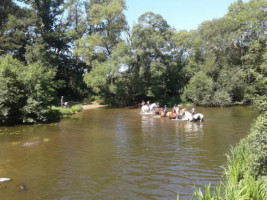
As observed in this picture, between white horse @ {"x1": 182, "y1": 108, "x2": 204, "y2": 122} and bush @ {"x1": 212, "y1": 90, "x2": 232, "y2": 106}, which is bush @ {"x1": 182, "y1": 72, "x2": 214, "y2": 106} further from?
white horse @ {"x1": 182, "y1": 108, "x2": 204, "y2": 122}

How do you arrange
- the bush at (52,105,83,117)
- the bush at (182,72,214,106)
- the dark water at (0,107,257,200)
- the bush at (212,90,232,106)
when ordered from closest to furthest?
the dark water at (0,107,257,200) → the bush at (52,105,83,117) → the bush at (212,90,232,106) → the bush at (182,72,214,106)

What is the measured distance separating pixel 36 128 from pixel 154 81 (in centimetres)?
2477

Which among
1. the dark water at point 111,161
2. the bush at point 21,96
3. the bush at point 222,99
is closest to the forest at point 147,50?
the bush at point 222,99

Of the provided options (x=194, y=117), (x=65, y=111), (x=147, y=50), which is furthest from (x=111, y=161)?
(x=147, y=50)

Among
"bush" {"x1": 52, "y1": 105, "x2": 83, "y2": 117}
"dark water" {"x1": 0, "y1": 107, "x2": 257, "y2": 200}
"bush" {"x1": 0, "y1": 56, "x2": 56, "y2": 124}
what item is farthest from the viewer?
"bush" {"x1": 52, "y1": 105, "x2": 83, "y2": 117}

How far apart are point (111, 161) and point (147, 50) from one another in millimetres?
29371

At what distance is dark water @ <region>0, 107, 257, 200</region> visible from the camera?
9.27 meters

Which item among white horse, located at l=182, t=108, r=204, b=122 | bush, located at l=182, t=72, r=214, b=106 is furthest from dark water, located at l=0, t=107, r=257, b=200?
bush, located at l=182, t=72, r=214, b=106

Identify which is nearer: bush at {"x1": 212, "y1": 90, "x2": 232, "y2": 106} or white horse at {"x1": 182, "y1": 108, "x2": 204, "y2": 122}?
white horse at {"x1": 182, "y1": 108, "x2": 204, "y2": 122}

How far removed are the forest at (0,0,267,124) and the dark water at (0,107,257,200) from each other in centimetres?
2113

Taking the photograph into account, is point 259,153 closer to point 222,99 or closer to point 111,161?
point 111,161

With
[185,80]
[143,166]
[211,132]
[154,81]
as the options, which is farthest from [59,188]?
[185,80]

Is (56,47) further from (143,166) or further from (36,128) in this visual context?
(143,166)

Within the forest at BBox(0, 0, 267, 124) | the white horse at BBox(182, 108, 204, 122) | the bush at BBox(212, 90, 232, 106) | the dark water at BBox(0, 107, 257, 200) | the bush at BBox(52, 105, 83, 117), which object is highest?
the forest at BBox(0, 0, 267, 124)
